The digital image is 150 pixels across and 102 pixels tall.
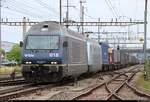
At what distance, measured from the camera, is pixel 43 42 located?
996 inches

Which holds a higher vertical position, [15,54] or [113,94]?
[15,54]

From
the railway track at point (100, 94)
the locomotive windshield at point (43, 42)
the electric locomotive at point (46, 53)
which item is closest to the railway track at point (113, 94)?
the railway track at point (100, 94)

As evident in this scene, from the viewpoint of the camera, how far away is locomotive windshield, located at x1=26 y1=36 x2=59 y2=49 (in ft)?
82.7

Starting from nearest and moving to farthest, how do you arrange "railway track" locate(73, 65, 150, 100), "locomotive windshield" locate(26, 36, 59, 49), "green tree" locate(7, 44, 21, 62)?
1. "railway track" locate(73, 65, 150, 100)
2. "locomotive windshield" locate(26, 36, 59, 49)
3. "green tree" locate(7, 44, 21, 62)

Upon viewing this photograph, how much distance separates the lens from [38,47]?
25.2 meters

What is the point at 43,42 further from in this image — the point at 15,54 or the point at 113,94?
the point at 15,54

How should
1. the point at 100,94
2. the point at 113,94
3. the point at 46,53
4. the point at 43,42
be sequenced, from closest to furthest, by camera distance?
the point at 113,94, the point at 100,94, the point at 46,53, the point at 43,42

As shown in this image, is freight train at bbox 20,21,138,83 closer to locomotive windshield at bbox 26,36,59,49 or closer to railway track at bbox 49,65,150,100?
locomotive windshield at bbox 26,36,59,49

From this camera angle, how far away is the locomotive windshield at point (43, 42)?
992 inches

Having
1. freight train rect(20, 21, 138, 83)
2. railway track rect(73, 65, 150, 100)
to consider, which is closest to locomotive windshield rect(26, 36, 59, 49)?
freight train rect(20, 21, 138, 83)

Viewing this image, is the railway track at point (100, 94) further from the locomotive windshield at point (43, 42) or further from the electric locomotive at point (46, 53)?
the locomotive windshield at point (43, 42)

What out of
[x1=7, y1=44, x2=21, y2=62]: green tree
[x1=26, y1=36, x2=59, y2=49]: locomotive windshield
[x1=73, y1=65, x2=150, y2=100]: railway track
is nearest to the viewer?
[x1=73, y1=65, x2=150, y2=100]: railway track

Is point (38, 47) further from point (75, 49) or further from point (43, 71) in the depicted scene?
point (75, 49)

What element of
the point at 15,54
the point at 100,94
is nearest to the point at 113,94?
the point at 100,94
